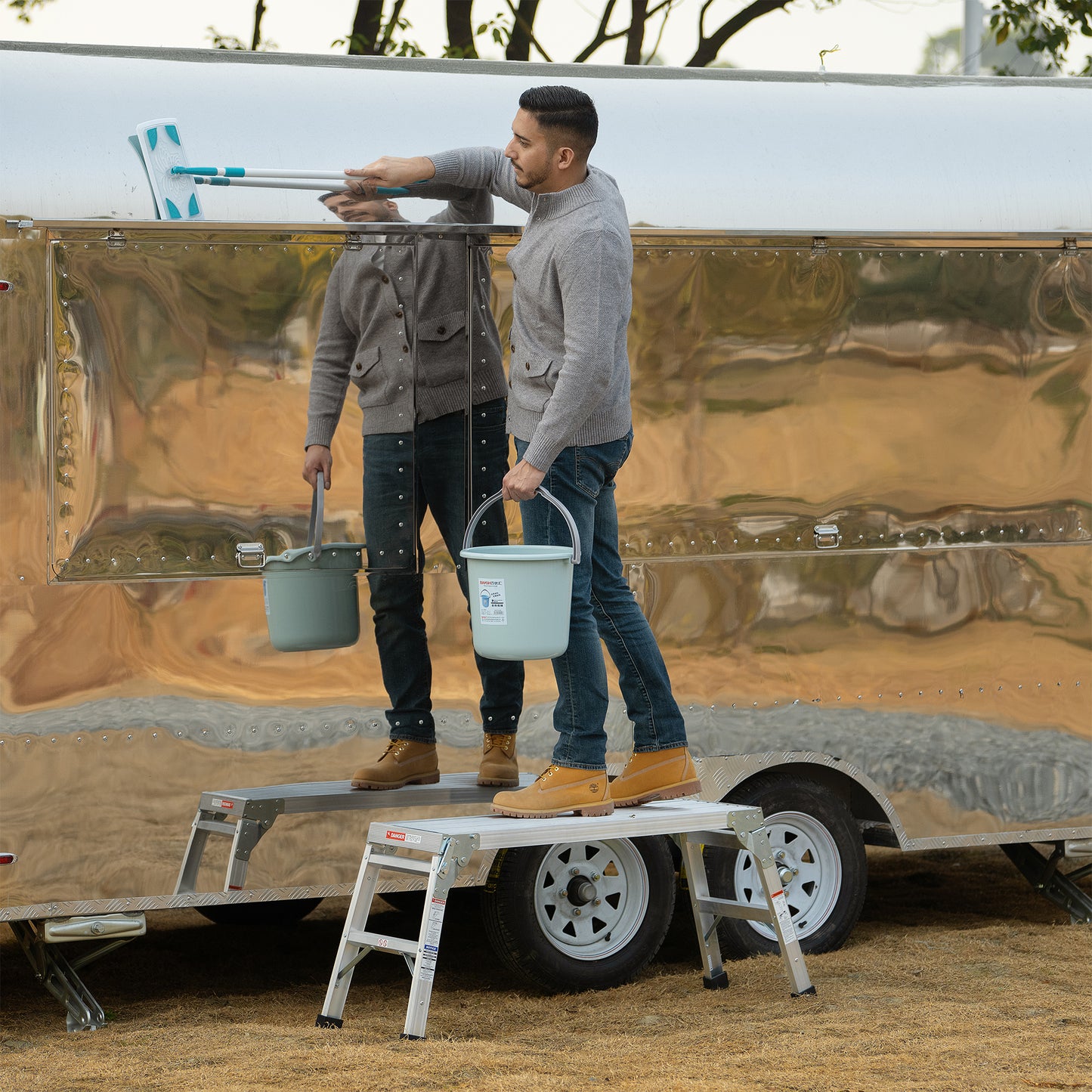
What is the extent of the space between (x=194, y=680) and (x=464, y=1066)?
1.46m

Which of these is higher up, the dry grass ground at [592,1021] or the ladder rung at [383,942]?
the ladder rung at [383,942]

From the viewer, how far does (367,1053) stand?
14.9 ft

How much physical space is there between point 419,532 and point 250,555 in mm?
567

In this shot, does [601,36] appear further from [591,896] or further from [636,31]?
[591,896]

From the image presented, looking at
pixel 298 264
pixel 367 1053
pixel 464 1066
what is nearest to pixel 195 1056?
pixel 367 1053

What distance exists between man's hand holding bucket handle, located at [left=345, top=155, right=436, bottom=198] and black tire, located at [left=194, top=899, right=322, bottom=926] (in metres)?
3.07

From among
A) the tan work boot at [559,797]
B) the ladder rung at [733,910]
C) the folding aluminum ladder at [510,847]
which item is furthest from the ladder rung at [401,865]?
the ladder rung at [733,910]

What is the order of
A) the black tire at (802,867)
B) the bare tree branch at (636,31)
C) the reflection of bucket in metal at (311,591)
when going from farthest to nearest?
the bare tree branch at (636,31)
the black tire at (802,867)
the reflection of bucket in metal at (311,591)

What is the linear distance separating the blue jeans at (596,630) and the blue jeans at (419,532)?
1.64 feet

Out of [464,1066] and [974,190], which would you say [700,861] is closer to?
[464,1066]

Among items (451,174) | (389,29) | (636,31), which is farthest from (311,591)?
(636,31)

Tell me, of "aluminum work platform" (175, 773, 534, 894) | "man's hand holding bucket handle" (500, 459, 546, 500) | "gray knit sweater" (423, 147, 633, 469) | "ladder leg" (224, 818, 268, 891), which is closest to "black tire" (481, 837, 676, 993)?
"aluminum work platform" (175, 773, 534, 894)

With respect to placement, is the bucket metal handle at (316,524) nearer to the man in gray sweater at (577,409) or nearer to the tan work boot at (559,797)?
the man in gray sweater at (577,409)

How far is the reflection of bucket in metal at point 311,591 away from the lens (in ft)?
16.7
